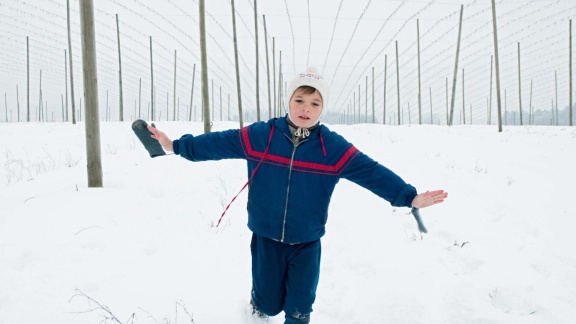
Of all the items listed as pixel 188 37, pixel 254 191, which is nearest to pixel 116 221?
pixel 254 191

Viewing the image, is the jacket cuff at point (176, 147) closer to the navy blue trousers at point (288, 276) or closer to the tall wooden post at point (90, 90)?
the navy blue trousers at point (288, 276)

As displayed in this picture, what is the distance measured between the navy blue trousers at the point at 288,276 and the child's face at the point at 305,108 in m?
0.79

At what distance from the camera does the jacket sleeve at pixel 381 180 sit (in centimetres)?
181

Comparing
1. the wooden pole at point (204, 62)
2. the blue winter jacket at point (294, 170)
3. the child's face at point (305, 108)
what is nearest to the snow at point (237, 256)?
the blue winter jacket at point (294, 170)

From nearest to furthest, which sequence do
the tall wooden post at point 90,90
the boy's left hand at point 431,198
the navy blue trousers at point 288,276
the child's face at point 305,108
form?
the boy's left hand at point 431,198, the child's face at point 305,108, the navy blue trousers at point 288,276, the tall wooden post at point 90,90

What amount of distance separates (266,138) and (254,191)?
0.35m

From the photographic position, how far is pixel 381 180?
6.10 feet

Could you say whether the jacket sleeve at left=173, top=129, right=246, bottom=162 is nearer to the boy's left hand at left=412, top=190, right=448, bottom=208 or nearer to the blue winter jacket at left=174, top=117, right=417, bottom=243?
the blue winter jacket at left=174, top=117, right=417, bottom=243

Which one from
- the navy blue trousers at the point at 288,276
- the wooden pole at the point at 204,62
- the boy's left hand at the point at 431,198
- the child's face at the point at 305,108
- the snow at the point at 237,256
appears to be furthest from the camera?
the wooden pole at the point at 204,62

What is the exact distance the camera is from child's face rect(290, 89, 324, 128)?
72.9 inches

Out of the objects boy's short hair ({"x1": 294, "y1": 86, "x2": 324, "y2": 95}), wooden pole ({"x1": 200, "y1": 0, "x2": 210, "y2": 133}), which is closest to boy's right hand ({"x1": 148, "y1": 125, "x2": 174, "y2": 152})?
boy's short hair ({"x1": 294, "y1": 86, "x2": 324, "y2": 95})

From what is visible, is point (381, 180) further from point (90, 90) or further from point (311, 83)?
point (90, 90)

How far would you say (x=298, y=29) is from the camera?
83.8 feet

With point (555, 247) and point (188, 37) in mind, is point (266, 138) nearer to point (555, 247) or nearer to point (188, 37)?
point (555, 247)
